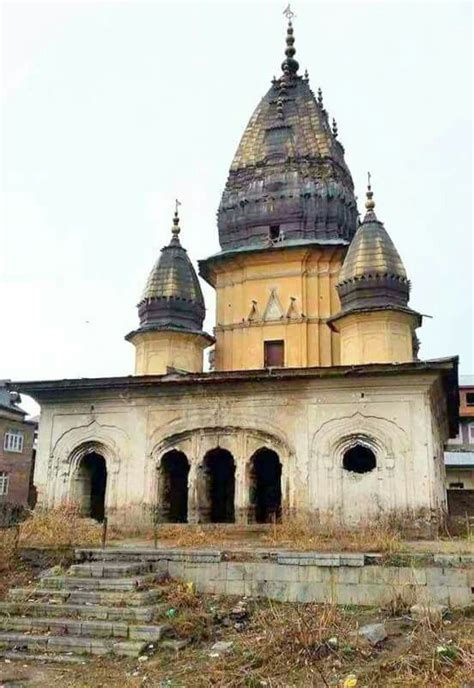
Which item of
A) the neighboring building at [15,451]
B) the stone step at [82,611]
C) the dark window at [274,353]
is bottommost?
the stone step at [82,611]

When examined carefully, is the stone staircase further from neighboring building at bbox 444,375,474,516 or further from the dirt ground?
neighboring building at bbox 444,375,474,516

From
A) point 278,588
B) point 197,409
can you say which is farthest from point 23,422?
point 278,588

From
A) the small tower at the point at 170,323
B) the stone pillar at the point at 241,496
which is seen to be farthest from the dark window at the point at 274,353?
the stone pillar at the point at 241,496

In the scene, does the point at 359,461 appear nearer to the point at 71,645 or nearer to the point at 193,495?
the point at 193,495

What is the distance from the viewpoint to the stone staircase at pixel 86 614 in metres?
9.34

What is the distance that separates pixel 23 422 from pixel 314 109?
24227mm

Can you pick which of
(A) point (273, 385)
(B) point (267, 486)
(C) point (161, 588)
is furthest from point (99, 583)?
(B) point (267, 486)

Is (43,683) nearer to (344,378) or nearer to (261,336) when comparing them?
(344,378)

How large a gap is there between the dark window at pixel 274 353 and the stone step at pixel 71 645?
1472cm

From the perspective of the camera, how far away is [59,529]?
15.5m

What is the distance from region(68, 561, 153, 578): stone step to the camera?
1169cm

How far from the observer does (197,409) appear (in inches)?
733

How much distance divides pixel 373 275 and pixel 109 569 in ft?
41.8

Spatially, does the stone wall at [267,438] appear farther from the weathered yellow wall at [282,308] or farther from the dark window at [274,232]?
the dark window at [274,232]
